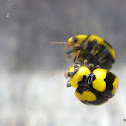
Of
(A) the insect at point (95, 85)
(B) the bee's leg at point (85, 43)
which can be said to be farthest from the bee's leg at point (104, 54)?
(A) the insect at point (95, 85)

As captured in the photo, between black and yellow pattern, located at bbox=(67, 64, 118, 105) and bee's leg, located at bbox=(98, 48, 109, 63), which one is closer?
black and yellow pattern, located at bbox=(67, 64, 118, 105)

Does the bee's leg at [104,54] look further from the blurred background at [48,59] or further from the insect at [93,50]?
the blurred background at [48,59]

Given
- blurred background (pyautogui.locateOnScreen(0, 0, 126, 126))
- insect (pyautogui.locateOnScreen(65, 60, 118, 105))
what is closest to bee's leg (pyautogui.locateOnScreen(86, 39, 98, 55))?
blurred background (pyautogui.locateOnScreen(0, 0, 126, 126))

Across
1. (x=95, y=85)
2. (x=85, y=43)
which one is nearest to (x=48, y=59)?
(x=85, y=43)

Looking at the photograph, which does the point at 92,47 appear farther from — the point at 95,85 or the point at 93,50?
the point at 95,85

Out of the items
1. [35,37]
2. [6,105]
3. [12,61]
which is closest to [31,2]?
[35,37]

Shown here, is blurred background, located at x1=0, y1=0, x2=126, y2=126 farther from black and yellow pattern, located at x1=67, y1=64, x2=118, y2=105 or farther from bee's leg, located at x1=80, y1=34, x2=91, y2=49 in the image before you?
black and yellow pattern, located at x1=67, y1=64, x2=118, y2=105

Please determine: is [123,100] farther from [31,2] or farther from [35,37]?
[31,2]
